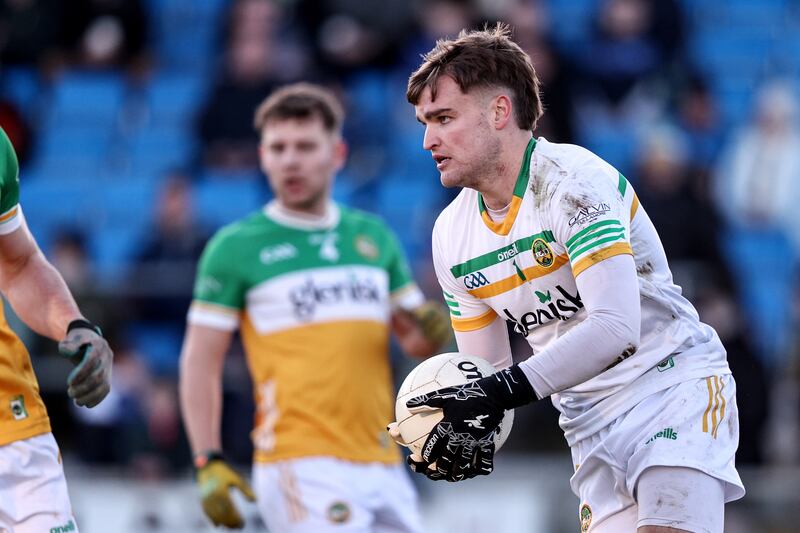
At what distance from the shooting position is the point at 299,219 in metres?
7.38

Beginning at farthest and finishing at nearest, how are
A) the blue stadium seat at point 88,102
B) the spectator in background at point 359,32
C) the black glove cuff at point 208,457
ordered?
the blue stadium seat at point 88,102, the spectator in background at point 359,32, the black glove cuff at point 208,457

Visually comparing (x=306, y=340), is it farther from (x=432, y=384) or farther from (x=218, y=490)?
(x=432, y=384)

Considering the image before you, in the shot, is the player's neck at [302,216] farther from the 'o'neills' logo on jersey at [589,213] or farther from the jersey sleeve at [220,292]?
the 'o'neills' logo on jersey at [589,213]

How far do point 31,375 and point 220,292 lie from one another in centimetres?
189

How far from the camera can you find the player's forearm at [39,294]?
5.32 metres

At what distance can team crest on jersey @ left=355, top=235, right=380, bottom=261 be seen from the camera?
739 cm

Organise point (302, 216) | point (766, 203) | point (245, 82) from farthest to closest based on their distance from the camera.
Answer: point (245, 82) → point (766, 203) → point (302, 216)

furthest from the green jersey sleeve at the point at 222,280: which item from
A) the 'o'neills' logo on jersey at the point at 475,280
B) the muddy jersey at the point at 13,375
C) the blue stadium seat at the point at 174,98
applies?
the blue stadium seat at the point at 174,98

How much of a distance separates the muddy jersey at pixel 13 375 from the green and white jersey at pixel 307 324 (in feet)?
6.17

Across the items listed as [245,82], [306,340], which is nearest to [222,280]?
[306,340]

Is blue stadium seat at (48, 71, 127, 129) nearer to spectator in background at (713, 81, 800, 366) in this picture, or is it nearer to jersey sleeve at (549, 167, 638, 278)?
spectator in background at (713, 81, 800, 366)

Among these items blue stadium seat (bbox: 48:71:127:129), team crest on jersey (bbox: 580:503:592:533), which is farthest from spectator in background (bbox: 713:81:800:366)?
team crest on jersey (bbox: 580:503:592:533)

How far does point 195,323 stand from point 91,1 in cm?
898

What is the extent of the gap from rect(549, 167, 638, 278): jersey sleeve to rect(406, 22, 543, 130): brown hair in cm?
44
